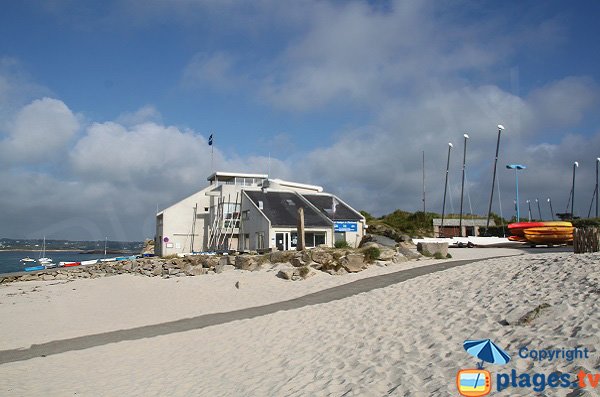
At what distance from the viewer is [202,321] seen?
49.9 feet

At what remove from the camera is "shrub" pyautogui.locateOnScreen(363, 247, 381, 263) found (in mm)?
22109

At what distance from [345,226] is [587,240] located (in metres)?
30.0

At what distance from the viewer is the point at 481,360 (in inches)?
281

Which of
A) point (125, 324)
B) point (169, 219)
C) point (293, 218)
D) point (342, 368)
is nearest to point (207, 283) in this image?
point (125, 324)

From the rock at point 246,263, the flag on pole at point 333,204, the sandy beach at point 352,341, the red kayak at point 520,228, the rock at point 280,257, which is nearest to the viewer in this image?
the sandy beach at point 352,341

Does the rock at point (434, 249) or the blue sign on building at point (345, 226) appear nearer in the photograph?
the rock at point (434, 249)

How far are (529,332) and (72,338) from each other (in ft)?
42.3

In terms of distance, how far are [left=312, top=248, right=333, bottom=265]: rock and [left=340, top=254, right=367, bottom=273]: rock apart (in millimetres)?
830

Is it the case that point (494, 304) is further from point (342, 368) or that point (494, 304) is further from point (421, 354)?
point (342, 368)

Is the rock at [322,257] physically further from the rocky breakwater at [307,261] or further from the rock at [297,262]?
the rock at [297,262]

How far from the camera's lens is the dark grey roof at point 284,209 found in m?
42.8

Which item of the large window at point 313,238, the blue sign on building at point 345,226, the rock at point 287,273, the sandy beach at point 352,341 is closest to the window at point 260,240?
the large window at point 313,238

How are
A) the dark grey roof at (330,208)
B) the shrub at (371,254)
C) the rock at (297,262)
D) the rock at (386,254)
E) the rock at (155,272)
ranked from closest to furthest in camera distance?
1. the shrub at (371,254)
2. the rock at (386,254)
3. the rock at (297,262)
4. the rock at (155,272)
5. the dark grey roof at (330,208)

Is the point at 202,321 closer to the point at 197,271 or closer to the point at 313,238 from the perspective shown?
the point at 197,271
